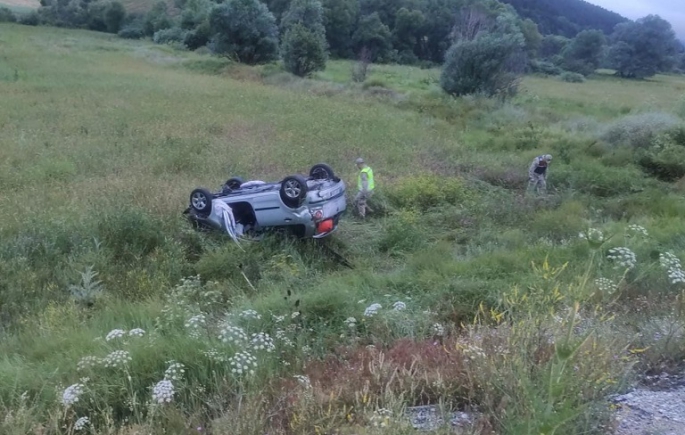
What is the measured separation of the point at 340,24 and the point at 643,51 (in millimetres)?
29524

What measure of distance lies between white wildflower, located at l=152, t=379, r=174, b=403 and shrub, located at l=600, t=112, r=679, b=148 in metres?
15.1

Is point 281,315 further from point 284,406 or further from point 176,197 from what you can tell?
point 176,197

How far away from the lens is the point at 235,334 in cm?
434

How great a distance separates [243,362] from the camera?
4.03 m

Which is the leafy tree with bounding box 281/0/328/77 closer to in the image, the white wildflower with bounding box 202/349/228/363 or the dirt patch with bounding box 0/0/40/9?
the white wildflower with bounding box 202/349/228/363

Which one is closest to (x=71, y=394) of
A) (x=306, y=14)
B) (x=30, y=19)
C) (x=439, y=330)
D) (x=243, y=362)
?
(x=243, y=362)

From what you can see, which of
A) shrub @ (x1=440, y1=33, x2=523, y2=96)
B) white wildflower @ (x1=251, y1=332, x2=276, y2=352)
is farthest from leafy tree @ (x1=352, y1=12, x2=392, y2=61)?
white wildflower @ (x1=251, y1=332, x2=276, y2=352)

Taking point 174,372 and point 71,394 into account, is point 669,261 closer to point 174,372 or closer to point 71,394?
point 174,372

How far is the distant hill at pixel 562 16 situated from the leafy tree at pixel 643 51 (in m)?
11.2

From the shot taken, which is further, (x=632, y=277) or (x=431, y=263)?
(x=431, y=263)

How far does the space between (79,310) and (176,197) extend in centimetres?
351

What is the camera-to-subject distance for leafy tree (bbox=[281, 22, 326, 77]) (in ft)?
106

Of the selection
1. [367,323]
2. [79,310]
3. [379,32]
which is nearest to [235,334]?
[367,323]

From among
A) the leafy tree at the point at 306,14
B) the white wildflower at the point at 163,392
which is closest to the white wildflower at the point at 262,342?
the white wildflower at the point at 163,392
